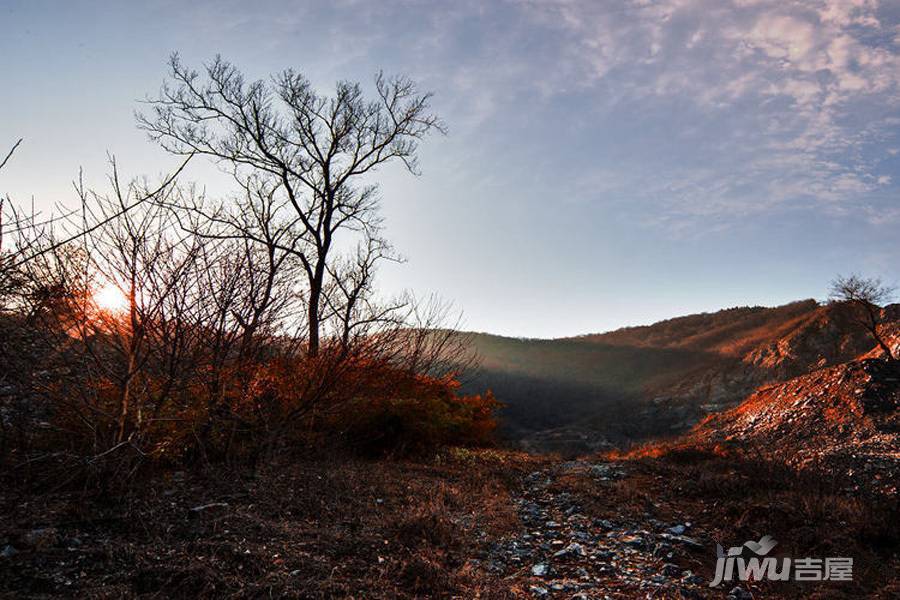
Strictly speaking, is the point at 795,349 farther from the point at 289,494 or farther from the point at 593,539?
the point at 289,494

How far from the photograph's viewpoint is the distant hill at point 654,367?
83.1 ft

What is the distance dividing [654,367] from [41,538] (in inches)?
1738

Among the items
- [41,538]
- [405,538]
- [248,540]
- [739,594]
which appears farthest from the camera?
[405,538]

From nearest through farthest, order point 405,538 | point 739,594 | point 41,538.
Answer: point 41,538 → point 739,594 → point 405,538

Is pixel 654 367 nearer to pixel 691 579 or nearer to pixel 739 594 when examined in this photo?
pixel 691 579

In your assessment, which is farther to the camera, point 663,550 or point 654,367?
point 654,367

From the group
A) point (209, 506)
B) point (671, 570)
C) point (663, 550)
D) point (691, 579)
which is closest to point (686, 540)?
point (663, 550)

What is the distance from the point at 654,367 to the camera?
4250 cm

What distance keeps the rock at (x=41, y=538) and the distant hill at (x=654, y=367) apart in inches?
306

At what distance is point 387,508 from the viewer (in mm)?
6332

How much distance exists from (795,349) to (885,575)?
25.6 metres

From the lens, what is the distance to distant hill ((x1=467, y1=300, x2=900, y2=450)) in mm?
25328

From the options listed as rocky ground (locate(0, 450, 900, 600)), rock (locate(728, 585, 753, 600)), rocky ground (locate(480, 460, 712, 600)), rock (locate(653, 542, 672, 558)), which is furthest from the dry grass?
rock (locate(728, 585, 753, 600))

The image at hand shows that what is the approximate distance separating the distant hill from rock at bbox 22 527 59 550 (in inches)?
306
